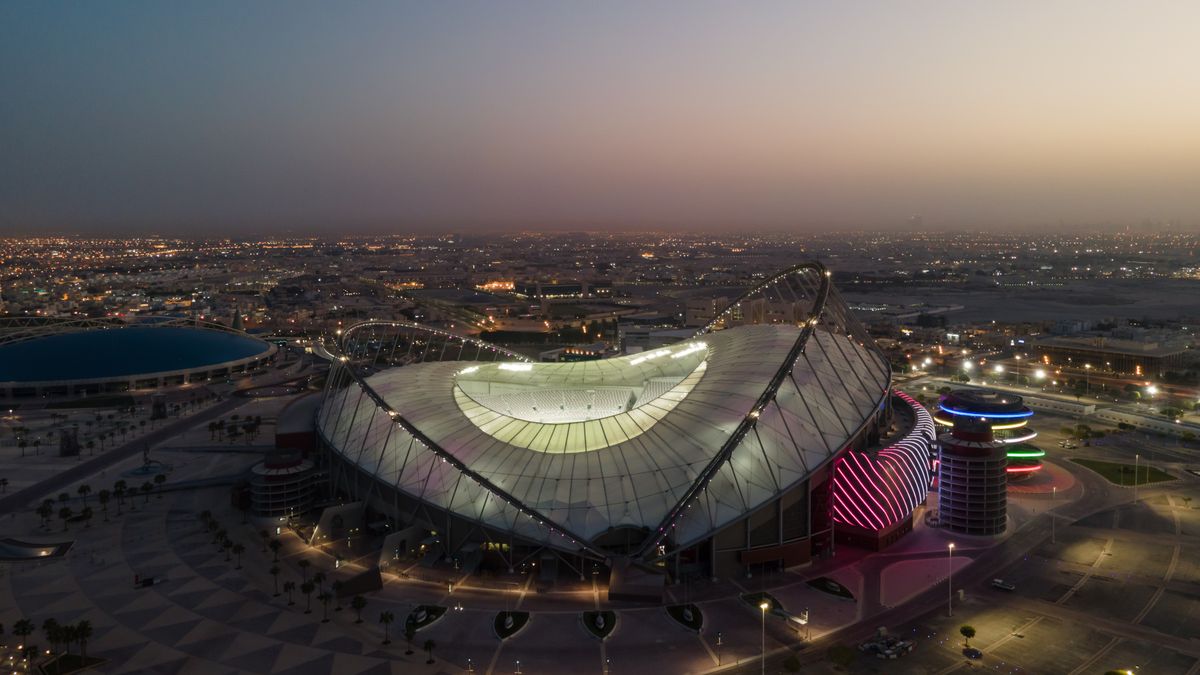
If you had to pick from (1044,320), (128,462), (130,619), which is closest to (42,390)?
(128,462)

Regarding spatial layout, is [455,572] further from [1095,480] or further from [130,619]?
[1095,480]

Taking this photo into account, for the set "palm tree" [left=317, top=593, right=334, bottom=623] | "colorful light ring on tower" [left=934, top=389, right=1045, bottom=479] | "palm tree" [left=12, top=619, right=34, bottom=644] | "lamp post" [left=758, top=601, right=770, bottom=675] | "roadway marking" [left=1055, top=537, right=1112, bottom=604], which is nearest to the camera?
"lamp post" [left=758, top=601, right=770, bottom=675]

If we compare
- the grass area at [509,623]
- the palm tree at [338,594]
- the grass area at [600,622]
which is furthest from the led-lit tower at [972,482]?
A: the palm tree at [338,594]

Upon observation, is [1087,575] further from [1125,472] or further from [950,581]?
[1125,472]

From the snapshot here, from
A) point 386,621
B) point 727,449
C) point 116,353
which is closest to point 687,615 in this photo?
point 727,449

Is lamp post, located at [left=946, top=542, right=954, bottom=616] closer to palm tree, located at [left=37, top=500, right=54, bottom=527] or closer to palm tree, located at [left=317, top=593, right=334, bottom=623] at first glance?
palm tree, located at [left=317, top=593, right=334, bottom=623]

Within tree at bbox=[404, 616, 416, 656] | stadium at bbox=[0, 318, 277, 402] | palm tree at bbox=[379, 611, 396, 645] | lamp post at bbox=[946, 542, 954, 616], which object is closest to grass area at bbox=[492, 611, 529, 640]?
tree at bbox=[404, 616, 416, 656]
